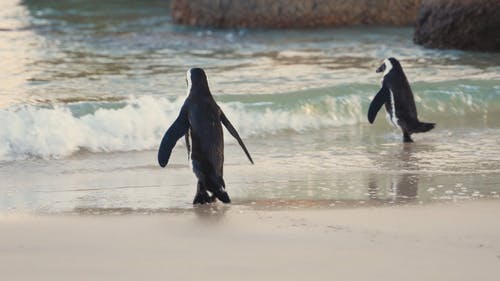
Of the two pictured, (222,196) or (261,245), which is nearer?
(261,245)

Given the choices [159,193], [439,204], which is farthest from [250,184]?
[439,204]

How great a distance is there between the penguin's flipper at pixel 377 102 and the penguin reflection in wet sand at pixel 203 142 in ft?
8.34

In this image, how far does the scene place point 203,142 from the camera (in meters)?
6.75

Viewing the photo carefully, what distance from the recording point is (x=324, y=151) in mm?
8562

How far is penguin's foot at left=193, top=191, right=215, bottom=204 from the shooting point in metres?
6.59

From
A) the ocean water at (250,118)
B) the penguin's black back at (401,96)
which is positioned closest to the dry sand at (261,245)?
the ocean water at (250,118)

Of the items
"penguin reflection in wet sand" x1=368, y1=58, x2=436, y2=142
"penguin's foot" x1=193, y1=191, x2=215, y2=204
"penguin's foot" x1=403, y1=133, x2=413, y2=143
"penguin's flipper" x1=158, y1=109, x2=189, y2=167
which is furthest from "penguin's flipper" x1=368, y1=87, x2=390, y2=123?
"penguin's foot" x1=193, y1=191, x2=215, y2=204

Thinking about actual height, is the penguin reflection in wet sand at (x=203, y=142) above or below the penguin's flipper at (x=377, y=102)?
above

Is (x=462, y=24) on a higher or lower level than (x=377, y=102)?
lower

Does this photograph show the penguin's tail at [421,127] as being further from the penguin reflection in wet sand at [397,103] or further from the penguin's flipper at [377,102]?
the penguin's flipper at [377,102]

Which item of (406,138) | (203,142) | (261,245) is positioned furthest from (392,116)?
(261,245)

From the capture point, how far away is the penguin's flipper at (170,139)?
674 centimetres

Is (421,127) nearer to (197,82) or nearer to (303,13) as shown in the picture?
(197,82)

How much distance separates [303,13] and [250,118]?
7.60 m
